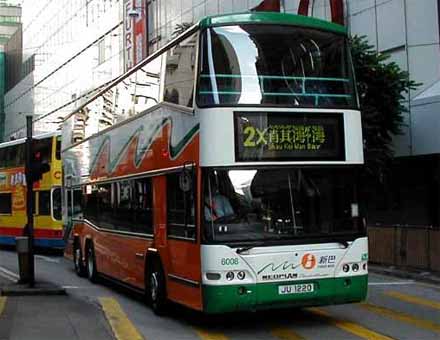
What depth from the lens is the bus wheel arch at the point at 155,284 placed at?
11.9 metres

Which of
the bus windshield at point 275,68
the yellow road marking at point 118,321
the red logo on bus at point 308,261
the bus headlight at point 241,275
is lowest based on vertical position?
the yellow road marking at point 118,321

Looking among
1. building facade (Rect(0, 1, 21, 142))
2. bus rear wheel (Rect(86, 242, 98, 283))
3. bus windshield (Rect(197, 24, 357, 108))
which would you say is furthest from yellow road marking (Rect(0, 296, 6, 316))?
building facade (Rect(0, 1, 21, 142))

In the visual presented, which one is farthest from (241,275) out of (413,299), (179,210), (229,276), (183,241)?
(413,299)

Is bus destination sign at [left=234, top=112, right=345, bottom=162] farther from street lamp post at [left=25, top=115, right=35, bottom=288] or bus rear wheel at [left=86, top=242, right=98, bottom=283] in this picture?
→ bus rear wheel at [left=86, top=242, right=98, bottom=283]

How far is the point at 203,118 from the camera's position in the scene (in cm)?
1013

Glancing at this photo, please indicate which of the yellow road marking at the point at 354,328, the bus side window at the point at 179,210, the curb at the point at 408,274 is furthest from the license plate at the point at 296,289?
the curb at the point at 408,274

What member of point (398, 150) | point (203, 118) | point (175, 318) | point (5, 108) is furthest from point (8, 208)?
point (5, 108)

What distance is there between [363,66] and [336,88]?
1097 cm

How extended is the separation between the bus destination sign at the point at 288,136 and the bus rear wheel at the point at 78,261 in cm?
971

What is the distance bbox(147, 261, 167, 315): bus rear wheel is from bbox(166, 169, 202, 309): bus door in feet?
1.21

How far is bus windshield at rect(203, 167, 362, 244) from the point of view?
10055 millimetres

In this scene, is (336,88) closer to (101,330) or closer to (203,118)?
(203,118)

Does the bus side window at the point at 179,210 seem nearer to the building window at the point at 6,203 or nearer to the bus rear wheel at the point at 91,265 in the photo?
the bus rear wheel at the point at 91,265

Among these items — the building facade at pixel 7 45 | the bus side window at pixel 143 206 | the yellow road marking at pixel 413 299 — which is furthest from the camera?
the building facade at pixel 7 45
